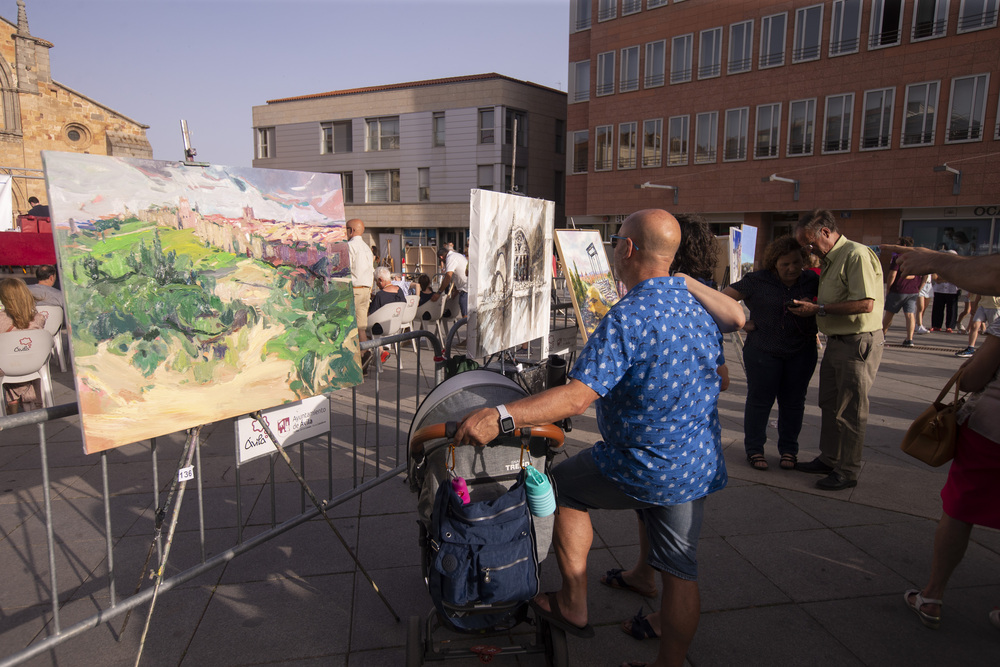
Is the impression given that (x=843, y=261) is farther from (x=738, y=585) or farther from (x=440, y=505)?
(x=440, y=505)

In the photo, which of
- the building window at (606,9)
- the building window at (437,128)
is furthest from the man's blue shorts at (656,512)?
the building window at (437,128)

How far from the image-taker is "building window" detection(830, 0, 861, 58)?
842 inches

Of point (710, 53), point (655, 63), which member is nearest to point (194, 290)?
point (710, 53)

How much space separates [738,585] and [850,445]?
165 cm

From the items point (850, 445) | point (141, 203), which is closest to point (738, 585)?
point (850, 445)

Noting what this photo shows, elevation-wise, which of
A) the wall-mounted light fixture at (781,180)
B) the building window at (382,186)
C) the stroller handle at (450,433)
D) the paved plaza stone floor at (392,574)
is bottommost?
the paved plaza stone floor at (392,574)

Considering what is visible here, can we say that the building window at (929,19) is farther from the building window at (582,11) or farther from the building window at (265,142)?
the building window at (265,142)

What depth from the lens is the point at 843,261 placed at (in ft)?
12.6

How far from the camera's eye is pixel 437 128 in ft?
115

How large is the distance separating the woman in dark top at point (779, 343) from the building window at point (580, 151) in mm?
26155

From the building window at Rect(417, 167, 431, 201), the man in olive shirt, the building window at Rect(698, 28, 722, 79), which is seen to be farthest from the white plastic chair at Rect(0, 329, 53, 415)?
the building window at Rect(417, 167, 431, 201)

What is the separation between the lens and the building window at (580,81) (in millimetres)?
28703

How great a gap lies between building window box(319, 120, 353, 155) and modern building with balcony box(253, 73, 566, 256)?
0.21ft

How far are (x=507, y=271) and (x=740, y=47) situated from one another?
2485cm
